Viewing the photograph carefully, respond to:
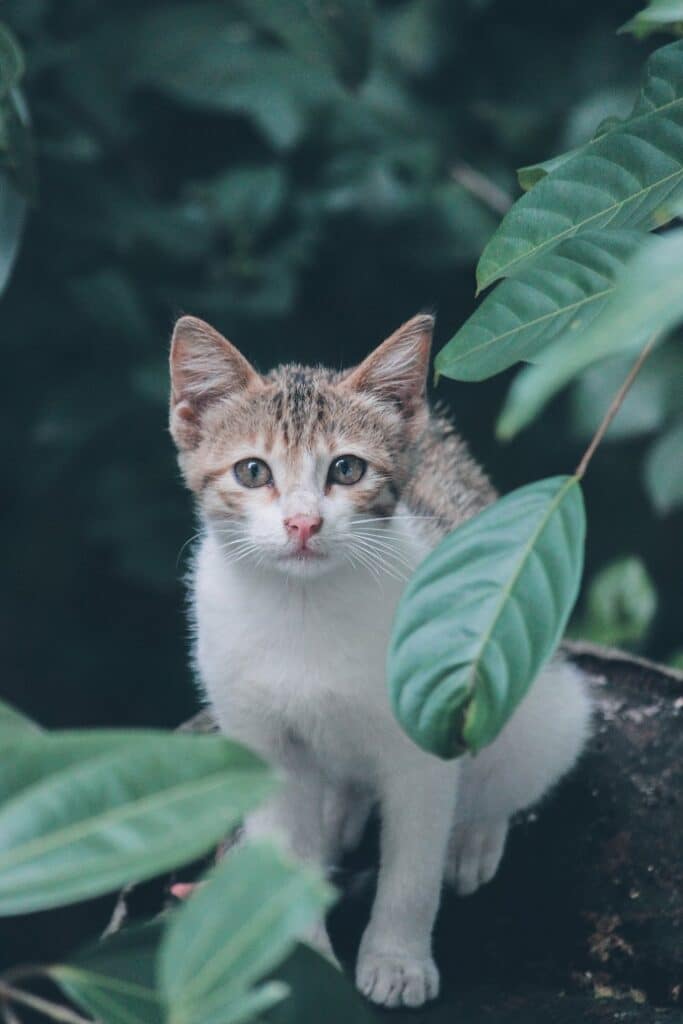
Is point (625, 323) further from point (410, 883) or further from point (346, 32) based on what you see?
point (346, 32)

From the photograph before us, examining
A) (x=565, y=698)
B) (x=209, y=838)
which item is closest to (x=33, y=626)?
(x=565, y=698)

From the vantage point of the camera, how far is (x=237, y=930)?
57 cm

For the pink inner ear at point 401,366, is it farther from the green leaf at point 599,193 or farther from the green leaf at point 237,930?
the green leaf at point 237,930

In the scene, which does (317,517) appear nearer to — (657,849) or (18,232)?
(18,232)

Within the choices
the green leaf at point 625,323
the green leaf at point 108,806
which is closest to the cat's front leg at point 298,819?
the green leaf at point 108,806

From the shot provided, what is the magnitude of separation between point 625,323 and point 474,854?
3.68ft

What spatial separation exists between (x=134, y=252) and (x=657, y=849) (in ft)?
4.44

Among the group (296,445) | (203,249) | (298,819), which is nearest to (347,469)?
(296,445)

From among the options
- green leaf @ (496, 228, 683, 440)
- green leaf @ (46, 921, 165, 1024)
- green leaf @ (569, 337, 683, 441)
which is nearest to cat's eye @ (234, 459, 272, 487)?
green leaf @ (569, 337, 683, 441)

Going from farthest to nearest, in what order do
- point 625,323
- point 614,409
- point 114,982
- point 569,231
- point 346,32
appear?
point 346,32
point 569,231
point 614,409
point 114,982
point 625,323

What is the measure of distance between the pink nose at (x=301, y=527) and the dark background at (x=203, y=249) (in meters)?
0.82

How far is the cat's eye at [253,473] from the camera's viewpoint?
4.45 feet

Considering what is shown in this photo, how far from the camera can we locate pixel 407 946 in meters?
1.37

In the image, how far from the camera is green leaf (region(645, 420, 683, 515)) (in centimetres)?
171
